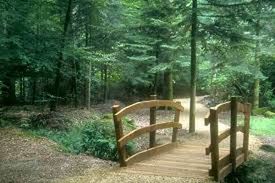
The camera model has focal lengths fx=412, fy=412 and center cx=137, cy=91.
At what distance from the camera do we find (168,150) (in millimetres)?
11234

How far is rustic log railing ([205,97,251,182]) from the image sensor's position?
841 cm

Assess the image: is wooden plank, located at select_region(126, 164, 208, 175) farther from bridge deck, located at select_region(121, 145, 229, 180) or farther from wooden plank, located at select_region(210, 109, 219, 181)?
wooden plank, located at select_region(210, 109, 219, 181)

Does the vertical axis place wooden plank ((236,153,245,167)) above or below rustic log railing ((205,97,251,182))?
below

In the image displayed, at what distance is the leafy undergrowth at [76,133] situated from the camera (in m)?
11.4

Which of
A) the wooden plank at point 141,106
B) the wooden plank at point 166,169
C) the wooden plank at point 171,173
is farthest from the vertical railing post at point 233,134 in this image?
the wooden plank at point 141,106

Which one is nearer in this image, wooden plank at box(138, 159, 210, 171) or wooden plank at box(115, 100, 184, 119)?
wooden plank at box(115, 100, 184, 119)

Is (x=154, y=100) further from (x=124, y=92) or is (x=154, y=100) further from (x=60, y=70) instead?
(x=124, y=92)

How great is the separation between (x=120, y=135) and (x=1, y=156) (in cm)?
337

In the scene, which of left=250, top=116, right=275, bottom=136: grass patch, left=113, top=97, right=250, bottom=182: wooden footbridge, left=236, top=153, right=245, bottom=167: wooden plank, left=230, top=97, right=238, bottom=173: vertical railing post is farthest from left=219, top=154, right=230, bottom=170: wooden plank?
left=250, top=116, right=275, bottom=136: grass patch

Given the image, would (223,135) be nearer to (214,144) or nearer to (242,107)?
(214,144)

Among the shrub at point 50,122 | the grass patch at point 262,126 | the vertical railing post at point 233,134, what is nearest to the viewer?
the vertical railing post at point 233,134

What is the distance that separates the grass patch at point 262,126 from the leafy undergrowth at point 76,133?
547cm

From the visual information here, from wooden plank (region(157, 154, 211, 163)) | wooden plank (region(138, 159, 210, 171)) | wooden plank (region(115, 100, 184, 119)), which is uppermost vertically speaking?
wooden plank (region(115, 100, 184, 119))

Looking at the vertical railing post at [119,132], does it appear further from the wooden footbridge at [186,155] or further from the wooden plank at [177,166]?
the wooden plank at [177,166]
